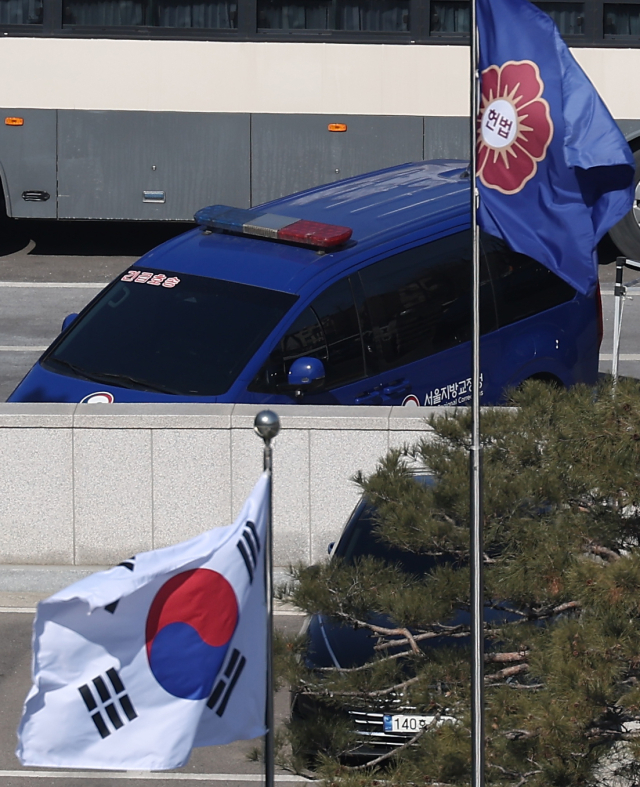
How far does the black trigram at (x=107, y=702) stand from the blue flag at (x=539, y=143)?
233 cm

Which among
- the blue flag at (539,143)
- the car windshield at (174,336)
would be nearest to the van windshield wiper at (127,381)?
the car windshield at (174,336)

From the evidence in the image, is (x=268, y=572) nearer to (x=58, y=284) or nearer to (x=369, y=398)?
(x=369, y=398)

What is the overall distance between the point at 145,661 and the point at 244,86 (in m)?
12.5

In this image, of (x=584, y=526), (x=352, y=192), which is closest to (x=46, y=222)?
(x=352, y=192)

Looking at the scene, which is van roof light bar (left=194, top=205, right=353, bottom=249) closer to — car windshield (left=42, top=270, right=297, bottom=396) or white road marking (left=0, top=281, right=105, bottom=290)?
car windshield (left=42, top=270, right=297, bottom=396)

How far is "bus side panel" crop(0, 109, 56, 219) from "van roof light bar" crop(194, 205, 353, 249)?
20.9 feet

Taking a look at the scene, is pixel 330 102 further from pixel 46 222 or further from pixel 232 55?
pixel 46 222

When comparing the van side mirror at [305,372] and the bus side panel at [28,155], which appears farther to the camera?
the bus side panel at [28,155]

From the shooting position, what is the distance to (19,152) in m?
16.0

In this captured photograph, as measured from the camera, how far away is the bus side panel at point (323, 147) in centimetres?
1592

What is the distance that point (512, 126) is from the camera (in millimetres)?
5238

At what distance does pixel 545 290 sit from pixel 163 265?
296 centimetres

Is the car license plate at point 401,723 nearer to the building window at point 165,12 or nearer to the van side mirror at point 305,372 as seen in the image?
the van side mirror at point 305,372

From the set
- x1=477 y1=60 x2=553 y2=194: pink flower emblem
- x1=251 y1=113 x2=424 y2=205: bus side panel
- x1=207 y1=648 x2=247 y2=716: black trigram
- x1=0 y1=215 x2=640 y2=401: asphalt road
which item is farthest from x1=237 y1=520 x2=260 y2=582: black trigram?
x1=251 y1=113 x2=424 y2=205: bus side panel
